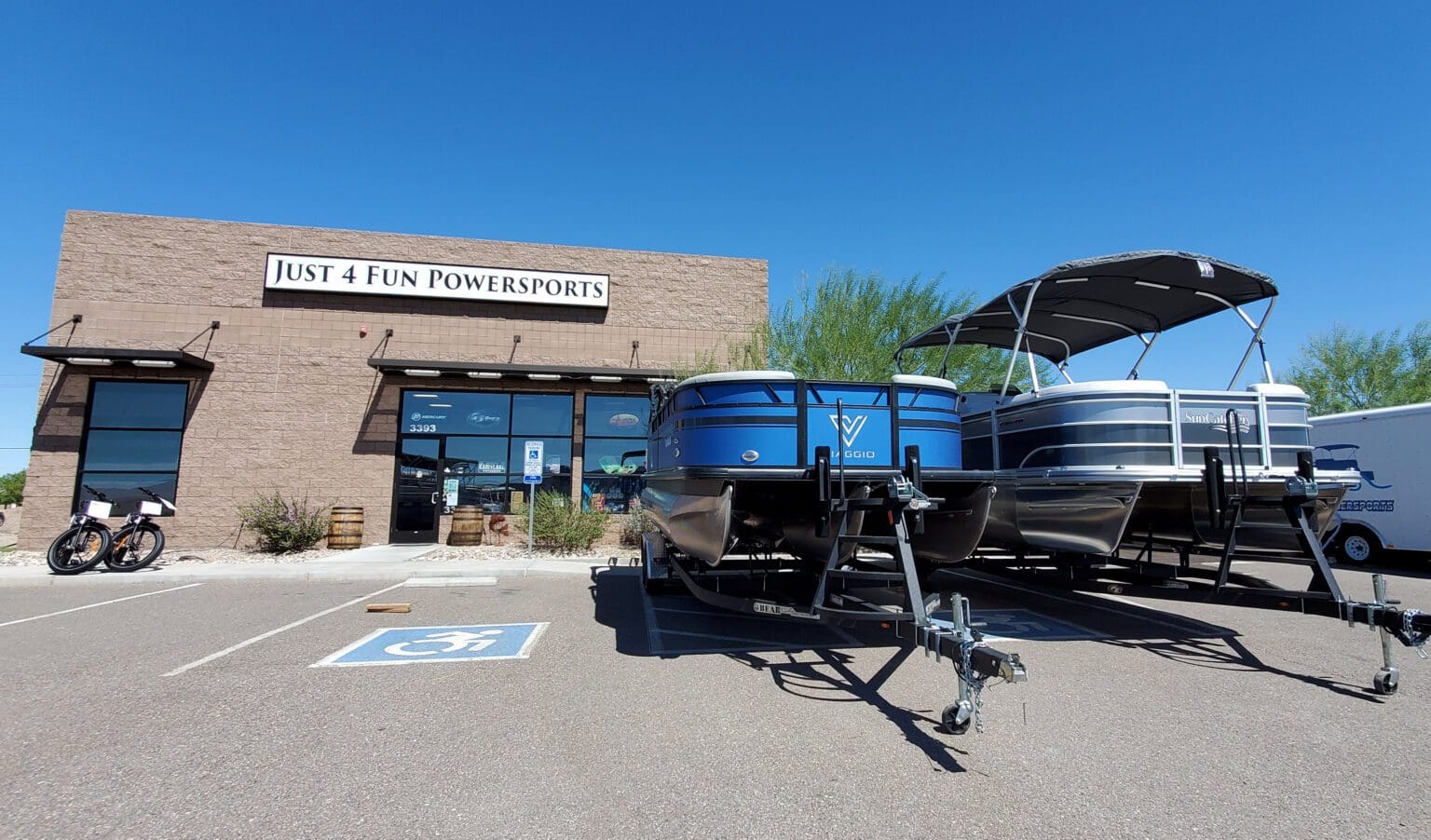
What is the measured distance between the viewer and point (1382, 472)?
1235cm

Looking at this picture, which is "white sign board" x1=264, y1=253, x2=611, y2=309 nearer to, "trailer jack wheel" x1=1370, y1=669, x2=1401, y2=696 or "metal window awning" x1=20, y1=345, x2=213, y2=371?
"metal window awning" x1=20, y1=345, x2=213, y2=371

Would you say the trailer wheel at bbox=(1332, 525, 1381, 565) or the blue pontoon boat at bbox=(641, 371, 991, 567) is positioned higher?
the blue pontoon boat at bbox=(641, 371, 991, 567)

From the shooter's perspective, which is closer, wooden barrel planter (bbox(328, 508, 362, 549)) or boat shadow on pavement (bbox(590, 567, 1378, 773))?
boat shadow on pavement (bbox(590, 567, 1378, 773))

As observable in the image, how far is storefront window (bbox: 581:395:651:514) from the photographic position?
1538 centimetres

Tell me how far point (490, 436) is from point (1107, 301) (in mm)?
12353

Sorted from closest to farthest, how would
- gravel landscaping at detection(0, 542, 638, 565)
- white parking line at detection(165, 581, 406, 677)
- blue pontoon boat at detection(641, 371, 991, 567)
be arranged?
blue pontoon boat at detection(641, 371, 991, 567), white parking line at detection(165, 581, 406, 677), gravel landscaping at detection(0, 542, 638, 565)

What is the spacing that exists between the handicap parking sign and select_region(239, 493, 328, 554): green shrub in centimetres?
834

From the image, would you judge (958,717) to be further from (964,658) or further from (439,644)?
(439,644)

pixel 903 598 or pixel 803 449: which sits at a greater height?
→ pixel 803 449

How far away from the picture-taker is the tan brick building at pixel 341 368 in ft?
46.0

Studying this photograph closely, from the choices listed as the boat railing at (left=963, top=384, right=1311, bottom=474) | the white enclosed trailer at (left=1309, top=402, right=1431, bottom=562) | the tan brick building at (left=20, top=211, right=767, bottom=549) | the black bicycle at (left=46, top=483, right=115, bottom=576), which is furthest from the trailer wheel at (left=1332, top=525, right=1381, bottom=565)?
the black bicycle at (left=46, top=483, right=115, bottom=576)

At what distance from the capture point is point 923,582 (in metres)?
8.13

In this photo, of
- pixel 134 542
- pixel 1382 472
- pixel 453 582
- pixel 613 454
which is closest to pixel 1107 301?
pixel 1382 472

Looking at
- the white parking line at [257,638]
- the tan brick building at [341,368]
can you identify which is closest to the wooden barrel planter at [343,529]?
the tan brick building at [341,368]
